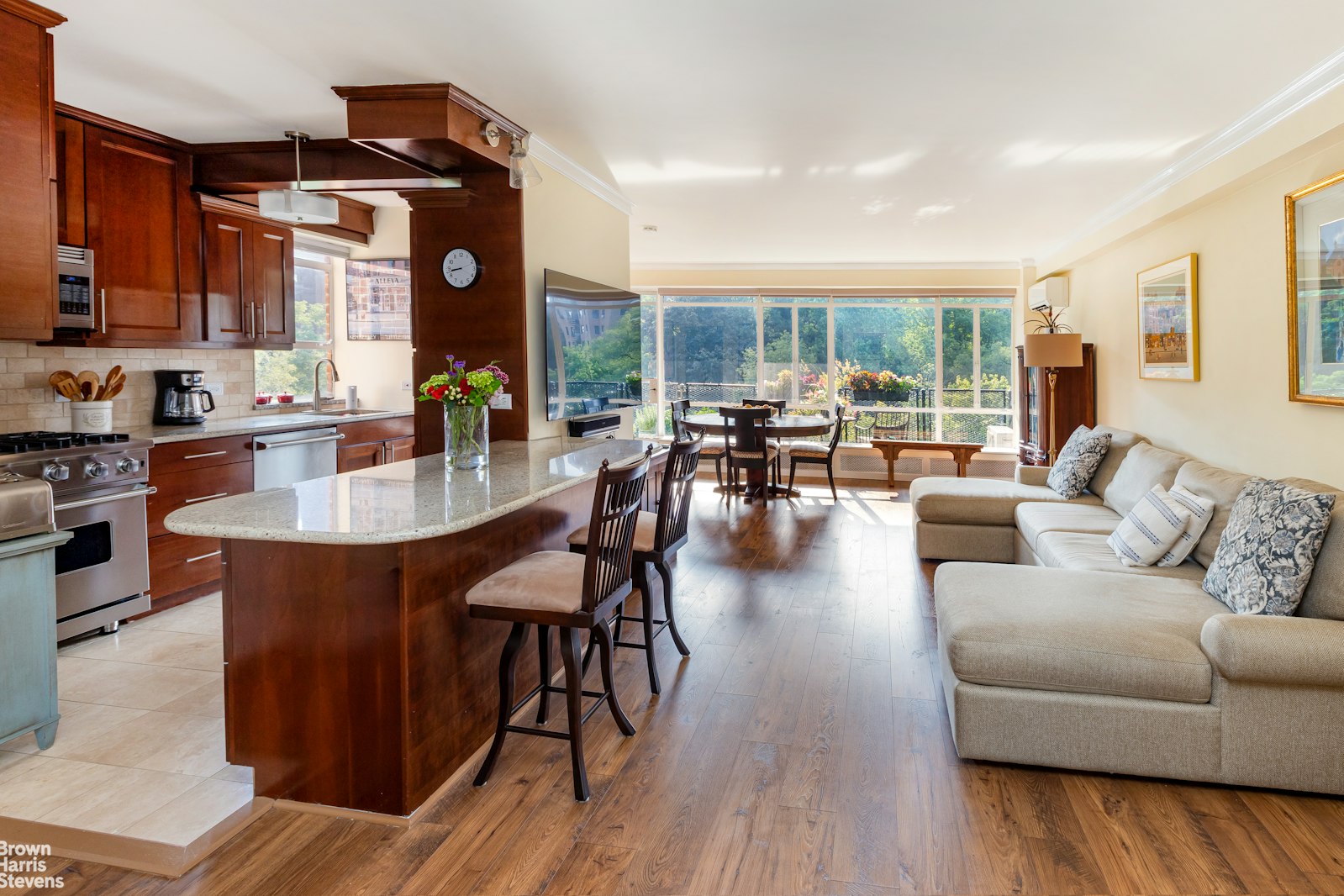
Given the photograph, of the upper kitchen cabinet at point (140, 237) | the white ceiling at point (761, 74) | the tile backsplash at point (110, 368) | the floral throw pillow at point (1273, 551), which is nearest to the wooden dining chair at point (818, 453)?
the white ceiling at point (761, 74)

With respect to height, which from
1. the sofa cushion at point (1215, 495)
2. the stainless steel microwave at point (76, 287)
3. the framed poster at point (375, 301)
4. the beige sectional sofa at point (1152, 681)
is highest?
the framed poster at point (375, 301)

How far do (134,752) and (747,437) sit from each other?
536 cm

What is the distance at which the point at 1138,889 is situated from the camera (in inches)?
73.3

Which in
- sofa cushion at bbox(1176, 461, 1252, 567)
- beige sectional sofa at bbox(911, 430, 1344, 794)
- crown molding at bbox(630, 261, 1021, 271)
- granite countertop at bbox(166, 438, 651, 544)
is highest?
crown molding at bbox(630, 261, 1021, 271)

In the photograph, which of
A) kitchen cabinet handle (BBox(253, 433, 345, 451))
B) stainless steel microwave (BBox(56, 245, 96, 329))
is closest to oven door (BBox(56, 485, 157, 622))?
kitchen cabinet handle (BBox(253, 433, 345, 451))

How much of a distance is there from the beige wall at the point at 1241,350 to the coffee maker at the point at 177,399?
5712 mm

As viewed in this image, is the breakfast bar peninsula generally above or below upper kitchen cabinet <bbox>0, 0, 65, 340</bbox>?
below

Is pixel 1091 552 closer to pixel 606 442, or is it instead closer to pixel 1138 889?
pixel 1138 889

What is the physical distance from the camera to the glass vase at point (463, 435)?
3.04m

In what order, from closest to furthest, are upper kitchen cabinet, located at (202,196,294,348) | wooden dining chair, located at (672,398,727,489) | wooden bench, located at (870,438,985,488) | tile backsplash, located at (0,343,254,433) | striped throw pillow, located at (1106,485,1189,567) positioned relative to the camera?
striped throw pillow, located at (1106,485,1189,567) < tile backsplash, located at (0,343,254,433) < upper kitchen cabinet, located at (202,196,294,348) < wooden dining chair, located at (672,398,727,489) < wooden bench, located at (870,438,985,488)

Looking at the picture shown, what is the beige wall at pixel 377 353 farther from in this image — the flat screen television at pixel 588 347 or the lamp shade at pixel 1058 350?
the lamp shade at pixel 1058 350

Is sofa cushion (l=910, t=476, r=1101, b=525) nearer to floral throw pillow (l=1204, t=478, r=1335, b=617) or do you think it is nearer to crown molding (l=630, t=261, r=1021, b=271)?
floral throw pillow (l=1204, t=478, r=1335, b=617)

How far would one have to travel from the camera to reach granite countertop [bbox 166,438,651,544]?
195cm

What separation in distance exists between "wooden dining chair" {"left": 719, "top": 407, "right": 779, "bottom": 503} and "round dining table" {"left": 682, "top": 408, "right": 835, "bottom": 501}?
0.05 metres
